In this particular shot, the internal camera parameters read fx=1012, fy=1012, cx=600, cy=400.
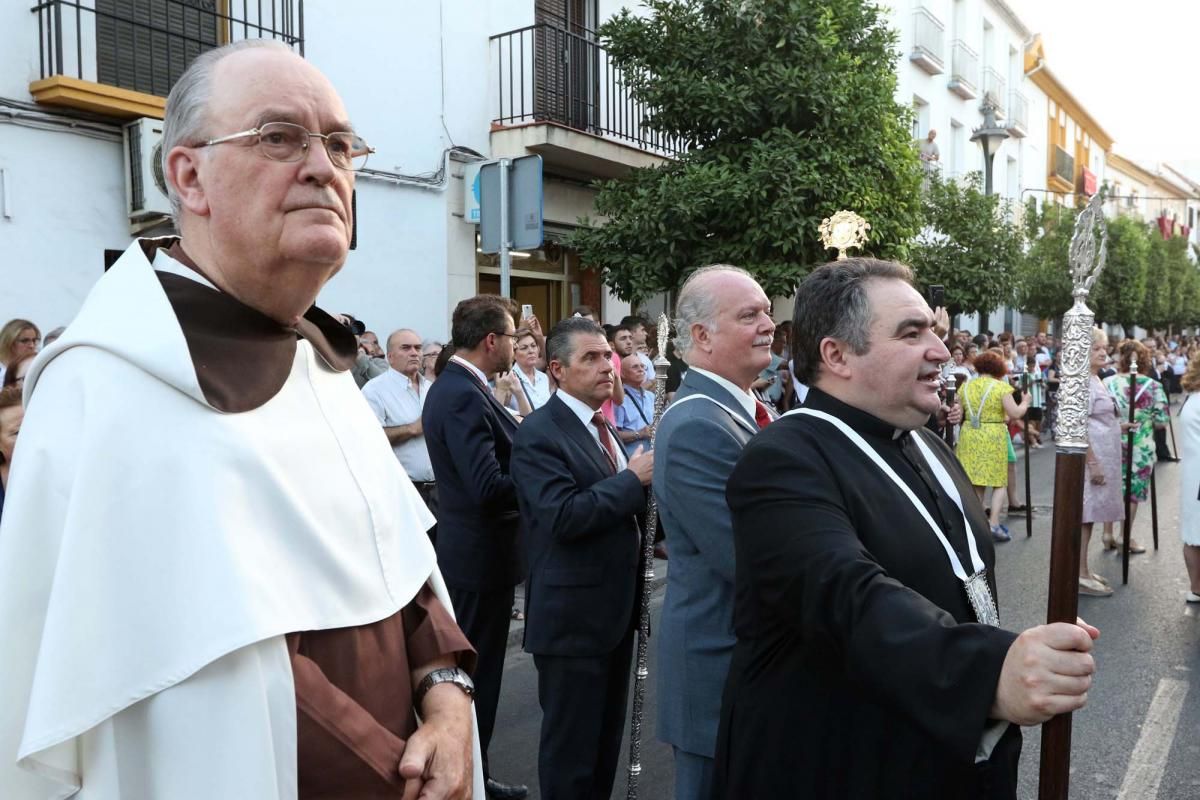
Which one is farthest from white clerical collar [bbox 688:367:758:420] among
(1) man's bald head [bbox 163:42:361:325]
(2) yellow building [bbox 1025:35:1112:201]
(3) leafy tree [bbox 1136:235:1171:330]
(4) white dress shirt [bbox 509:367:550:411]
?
(3) leafy tree [bbox 1136:235:1171:330]

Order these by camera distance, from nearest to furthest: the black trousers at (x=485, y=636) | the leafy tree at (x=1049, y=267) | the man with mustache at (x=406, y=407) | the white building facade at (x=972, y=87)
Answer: the black trousers at (x=485, y=636) → the man with mustache at (x=406, y=407) → the white building facade at (x=972, y=87) → the leafy tree at (x=1049, y=267)

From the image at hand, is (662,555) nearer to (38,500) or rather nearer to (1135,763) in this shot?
(1135,763)

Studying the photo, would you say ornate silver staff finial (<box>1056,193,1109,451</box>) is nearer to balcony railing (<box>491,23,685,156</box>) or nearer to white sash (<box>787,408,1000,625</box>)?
white sash (<box>787,408,1000,625</box>)

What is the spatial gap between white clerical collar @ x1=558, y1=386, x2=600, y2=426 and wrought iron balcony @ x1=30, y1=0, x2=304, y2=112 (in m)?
5.43

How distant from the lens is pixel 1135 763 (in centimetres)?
438

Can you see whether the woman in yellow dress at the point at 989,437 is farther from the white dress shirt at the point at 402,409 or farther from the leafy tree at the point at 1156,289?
the leafy tree at the point at 1156,289

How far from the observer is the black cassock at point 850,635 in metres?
1.69

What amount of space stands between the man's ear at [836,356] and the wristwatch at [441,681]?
102 centimetres

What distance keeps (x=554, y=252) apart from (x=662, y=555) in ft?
21.0

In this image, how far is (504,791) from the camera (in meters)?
4.06

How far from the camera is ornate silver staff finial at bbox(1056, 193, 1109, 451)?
5.59ft

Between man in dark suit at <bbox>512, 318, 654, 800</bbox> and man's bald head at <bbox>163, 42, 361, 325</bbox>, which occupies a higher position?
man's bald head at <bbox>163, 42, 361, 325</bbox>

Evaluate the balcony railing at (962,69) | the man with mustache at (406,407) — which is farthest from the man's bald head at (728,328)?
the balcony railing at (962,69)

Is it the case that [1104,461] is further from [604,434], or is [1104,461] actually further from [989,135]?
[989,135]
